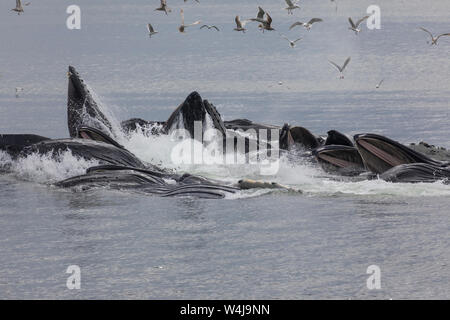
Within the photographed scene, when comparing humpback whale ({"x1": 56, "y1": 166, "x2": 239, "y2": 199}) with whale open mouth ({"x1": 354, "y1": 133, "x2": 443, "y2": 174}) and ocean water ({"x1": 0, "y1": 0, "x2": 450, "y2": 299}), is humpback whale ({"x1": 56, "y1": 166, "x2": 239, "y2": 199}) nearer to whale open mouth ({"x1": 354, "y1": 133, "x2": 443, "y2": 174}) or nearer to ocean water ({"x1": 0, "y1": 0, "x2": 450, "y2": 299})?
ocean water ({"x1": 0, "y1": 0, "x2": 450, "y2": 299})

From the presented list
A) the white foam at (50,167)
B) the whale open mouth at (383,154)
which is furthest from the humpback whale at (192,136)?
the white foam at (50,167)

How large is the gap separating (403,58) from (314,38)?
2510 cm

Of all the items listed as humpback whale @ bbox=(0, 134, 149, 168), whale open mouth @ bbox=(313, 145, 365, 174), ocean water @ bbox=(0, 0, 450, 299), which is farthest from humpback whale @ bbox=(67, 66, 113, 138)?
whale open mouth @ bbox=(313, 145, 365, 174)

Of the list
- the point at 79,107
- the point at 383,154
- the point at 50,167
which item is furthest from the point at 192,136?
the point at 383,154

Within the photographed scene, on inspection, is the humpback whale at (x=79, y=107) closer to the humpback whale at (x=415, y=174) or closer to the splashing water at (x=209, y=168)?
the splashing water at (x=209, y=168)

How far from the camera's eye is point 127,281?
55.3 feet

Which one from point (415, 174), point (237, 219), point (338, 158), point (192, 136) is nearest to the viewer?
point (237, 219)

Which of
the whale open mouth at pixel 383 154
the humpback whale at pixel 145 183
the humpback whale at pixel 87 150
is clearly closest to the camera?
the humpback whale at pixel 145 183

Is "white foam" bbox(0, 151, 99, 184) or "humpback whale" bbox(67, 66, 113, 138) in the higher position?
"humpback whale" bbox(67, 66, 113, 138)

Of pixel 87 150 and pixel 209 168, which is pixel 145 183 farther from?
pixel 209 168

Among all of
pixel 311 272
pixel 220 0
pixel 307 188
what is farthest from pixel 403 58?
pixel 220 0

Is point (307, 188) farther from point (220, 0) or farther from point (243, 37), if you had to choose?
point (220, 0)

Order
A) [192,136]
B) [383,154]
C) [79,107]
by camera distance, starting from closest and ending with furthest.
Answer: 1. [383,154]
2. [79,107]
3. [192,136]

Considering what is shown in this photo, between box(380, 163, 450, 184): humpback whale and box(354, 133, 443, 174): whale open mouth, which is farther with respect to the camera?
box(354, 133, 443, 174): whale open mouth
